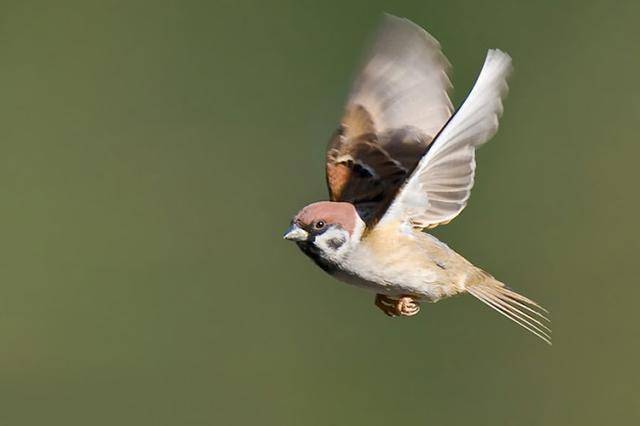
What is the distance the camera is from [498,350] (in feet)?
8.73

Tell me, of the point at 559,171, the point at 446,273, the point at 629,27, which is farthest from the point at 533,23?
the point at 446,273

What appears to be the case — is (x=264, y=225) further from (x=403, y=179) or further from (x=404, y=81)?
(x=403, y=179)

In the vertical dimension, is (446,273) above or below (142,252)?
above

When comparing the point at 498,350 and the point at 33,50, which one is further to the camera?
the point at 33,50

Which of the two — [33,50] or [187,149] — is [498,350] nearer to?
[187,149]

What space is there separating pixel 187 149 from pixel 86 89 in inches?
17.2

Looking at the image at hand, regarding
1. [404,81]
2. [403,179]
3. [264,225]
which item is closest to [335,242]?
[403,179]

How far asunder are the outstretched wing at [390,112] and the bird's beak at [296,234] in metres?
0.24

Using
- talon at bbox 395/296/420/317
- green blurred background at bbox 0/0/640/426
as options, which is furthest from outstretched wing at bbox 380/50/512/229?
green blurred background at bbox 0/0/640/426

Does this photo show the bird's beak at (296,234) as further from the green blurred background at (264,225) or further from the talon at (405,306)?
the green blurred background at (264,225)

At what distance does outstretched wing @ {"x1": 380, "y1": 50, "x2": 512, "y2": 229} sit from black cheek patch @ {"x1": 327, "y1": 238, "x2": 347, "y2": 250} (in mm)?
74

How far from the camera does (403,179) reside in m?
1.24

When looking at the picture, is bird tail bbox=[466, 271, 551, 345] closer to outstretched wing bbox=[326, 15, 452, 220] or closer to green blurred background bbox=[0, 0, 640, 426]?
outstretched wing bbox=[326, 15, 452, 220]

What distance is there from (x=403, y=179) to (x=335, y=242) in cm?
12
